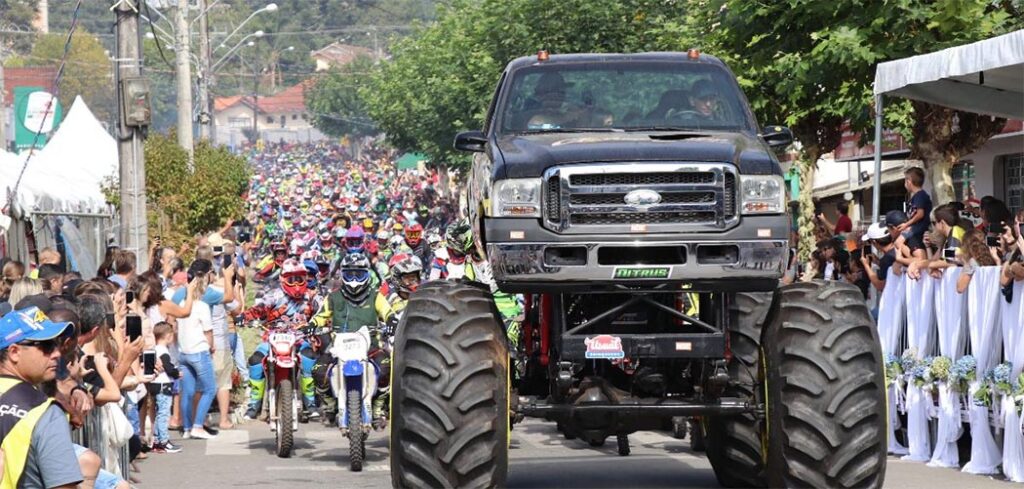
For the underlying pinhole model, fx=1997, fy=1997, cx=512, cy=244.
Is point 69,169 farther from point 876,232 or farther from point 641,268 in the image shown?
point 641,268

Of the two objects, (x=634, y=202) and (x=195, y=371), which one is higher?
(x=634, y=202)

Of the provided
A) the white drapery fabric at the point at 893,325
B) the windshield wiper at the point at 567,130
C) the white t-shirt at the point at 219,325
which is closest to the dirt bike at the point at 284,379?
the white t-shirt at the point at 219,325

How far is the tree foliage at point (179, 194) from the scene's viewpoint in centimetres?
3441

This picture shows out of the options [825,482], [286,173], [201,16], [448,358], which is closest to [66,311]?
[448,358]

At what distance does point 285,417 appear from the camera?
17438 mm

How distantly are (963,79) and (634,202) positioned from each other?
766 cm

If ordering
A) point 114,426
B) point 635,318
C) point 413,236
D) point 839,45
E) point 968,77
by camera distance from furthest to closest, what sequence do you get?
point 413,236 → point 839,45 → point 968,77 → point 114,426 → point 635,318

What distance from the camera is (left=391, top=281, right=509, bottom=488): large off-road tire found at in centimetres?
1084

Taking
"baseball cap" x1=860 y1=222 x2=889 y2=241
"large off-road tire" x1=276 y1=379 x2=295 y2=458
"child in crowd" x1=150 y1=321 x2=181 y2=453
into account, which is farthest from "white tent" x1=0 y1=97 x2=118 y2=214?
"baseball cap" x1=860 y1=222 x2=889 y2=241

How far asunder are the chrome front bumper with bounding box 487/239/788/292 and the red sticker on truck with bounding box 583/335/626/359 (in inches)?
12.5

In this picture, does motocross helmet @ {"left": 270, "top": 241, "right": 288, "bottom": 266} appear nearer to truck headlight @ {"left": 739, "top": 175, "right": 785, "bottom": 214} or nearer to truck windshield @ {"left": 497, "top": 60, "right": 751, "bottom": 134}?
truck windshield @ {"left": 497, "top": 60, "right": 751, "bottom": 134}

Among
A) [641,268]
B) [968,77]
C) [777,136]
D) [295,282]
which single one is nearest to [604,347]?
[641,268]

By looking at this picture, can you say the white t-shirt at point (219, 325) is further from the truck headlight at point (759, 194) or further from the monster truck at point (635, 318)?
the truck headlight at point (759, 194)

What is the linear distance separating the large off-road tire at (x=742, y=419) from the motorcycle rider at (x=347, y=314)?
4703mm
